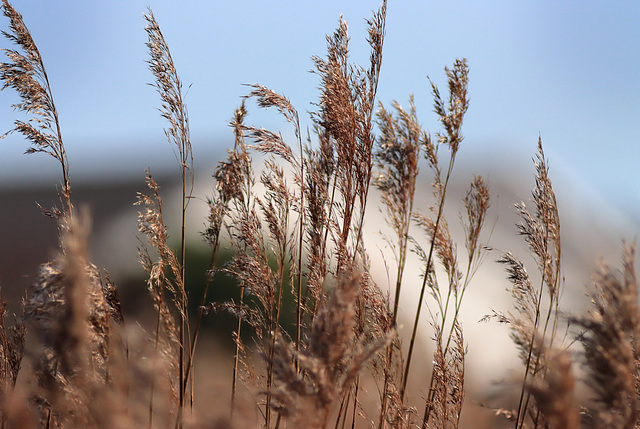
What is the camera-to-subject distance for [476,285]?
1475cm

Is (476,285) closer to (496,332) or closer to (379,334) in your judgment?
(496,332)

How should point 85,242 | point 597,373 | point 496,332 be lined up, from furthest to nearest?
point 496,332, point 597,373, point 85,242

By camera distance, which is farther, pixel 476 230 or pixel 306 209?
pixel 476 230

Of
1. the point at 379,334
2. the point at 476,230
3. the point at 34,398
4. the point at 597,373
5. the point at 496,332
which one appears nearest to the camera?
the point at 597,373

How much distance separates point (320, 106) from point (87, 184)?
2378cm

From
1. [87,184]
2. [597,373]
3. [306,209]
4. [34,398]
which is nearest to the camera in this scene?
[597,373]

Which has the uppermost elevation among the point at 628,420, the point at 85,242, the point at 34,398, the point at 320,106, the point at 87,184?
the point at 87,184

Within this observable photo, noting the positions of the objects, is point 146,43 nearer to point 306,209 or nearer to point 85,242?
point 306,209

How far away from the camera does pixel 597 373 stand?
1315mm

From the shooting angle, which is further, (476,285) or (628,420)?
(476,285)

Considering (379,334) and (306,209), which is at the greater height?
(306,209)

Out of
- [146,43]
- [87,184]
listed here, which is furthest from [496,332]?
[87,184]

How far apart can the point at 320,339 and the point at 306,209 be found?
1.25 m

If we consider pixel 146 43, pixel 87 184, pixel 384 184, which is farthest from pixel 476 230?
pixel 87 184
